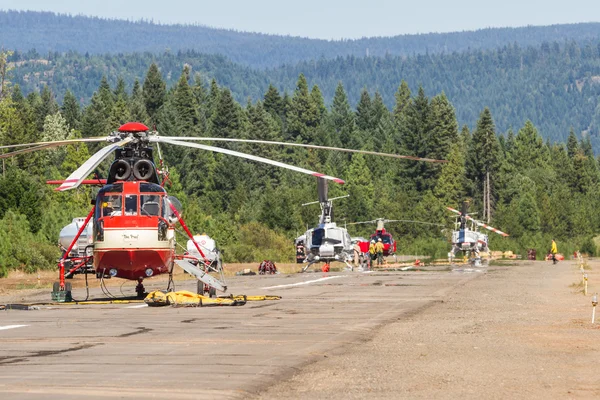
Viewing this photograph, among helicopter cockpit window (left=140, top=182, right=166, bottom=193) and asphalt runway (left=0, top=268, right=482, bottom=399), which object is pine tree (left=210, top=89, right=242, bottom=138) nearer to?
asphalt runway (left=0, top=268, right=482, bottom=399)

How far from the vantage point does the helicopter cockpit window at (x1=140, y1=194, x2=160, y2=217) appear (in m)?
30.2

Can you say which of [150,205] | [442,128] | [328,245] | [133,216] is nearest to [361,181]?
[442,128]

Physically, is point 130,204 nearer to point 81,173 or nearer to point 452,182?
point 81,173

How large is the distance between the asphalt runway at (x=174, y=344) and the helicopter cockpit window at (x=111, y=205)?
2.35 metres

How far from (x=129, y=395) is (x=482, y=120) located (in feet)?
530

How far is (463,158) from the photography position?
179125 mm

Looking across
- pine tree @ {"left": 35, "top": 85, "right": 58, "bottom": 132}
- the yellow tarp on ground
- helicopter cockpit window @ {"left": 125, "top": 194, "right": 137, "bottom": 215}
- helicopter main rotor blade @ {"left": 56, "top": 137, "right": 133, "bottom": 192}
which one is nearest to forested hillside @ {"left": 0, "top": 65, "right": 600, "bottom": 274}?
pine tree @ {"left": 35, "top": 85, "right": 58, "bottom": 132}

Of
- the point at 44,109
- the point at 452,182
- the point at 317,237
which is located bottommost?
the point at 317,237

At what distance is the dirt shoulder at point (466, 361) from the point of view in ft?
47.4

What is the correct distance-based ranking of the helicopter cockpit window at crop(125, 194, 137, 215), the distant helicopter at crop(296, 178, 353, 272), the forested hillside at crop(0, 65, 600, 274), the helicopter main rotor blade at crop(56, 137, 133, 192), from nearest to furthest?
the helicopter main rotor blade at crop(56, 137, 133, 192) → the helicopter cockpit window at crop(125, 194, 137, 215) → the distant helicopter at crop(296, 178, 353, 272) → the forested hillside at crop(0, 65, 600, 274)

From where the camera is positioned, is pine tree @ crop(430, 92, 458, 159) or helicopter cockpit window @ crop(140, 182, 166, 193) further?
pine tree @ crop(430, 92, 458, 159)

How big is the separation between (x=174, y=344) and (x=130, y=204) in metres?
10.9

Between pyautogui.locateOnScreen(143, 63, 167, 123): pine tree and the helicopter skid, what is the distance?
157887 millimetres

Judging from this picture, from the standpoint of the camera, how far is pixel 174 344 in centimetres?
1959
